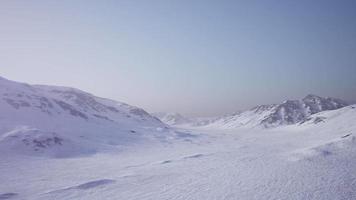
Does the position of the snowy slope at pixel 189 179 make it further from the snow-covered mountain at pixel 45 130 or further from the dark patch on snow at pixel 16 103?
the dark patch on snow at pixel 16 103

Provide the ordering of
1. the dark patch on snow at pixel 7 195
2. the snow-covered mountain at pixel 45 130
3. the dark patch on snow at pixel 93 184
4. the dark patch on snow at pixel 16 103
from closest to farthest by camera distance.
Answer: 1. the dark patch on snow at pixel 7 195
2. the dark patch on snow at pixel 93 184
3. the snow-covered mountain at pixel 45 130
4. the dark patch on snow at pixel 16 103

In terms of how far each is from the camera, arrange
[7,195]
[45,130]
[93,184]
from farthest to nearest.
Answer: [45,130]
[93,184]
[7,195]

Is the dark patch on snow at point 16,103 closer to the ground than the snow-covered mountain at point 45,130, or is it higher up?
higher up

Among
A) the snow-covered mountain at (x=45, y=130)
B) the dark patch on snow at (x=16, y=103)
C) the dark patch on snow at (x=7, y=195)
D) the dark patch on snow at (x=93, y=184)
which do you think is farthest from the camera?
the dark patch on snow at (x=16, y=103)

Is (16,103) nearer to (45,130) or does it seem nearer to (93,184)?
(45,130)

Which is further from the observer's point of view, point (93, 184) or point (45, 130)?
point (45, 130)

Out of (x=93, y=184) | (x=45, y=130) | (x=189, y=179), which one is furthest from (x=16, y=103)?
(x=189, y=179)

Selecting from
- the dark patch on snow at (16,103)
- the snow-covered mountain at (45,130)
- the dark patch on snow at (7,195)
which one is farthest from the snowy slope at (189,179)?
the dark patch on snow at (16,103)

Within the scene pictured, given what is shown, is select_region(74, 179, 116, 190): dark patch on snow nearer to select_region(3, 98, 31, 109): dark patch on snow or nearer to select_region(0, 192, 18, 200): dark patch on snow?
select_region(0, 192, 18, 200): dark patch on snow

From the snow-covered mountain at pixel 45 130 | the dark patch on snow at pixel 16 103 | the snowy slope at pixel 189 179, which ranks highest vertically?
the dark patch on snow at pixel 16 103

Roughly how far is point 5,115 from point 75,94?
104213 millimetres

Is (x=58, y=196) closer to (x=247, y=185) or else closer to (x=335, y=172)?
(x=247, y=185)

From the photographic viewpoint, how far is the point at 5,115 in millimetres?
67625

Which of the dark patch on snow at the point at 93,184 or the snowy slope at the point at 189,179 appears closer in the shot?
the snowy slope at the point at 189,179
